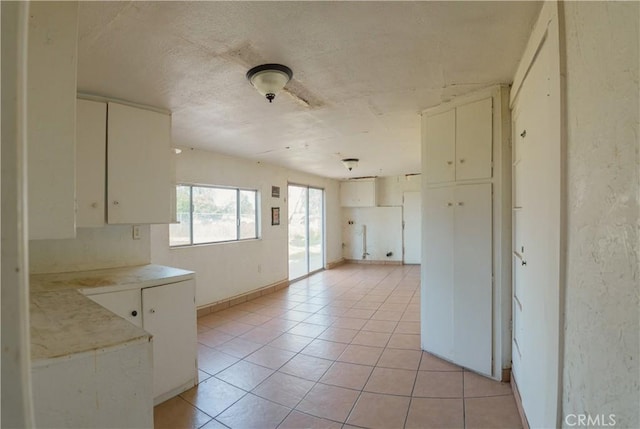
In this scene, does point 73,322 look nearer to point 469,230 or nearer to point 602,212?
point 602,212

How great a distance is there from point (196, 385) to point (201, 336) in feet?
3.45

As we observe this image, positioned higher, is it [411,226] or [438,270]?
[411,226]

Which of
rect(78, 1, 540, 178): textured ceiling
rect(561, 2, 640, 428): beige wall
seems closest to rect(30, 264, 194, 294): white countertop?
rect(78, 1, 540, 178): textured ceiling

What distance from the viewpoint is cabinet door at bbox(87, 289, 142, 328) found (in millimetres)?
1940

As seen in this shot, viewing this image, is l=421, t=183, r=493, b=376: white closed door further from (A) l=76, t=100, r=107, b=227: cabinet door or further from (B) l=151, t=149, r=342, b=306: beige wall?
(B) l=151, t=149, r=342, b=306: beige wall

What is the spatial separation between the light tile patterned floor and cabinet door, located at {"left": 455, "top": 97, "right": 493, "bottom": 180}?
5.34 ft

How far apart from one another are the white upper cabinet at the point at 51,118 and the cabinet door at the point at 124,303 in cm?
126

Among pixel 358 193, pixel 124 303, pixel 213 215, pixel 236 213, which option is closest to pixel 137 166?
pixel 124 303

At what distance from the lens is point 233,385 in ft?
7.84

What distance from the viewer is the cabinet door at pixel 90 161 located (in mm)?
2195

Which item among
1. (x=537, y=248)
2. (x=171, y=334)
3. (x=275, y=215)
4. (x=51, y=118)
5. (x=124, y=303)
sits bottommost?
(x=171, y=334)

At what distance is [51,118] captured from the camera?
0.93 meters

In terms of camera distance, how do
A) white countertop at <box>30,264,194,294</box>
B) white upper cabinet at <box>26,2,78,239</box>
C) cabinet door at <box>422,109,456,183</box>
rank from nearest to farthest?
white upper cabinet at <box>26,2,78,239</box> < white countertop at <box>30,264,194,294</box> < cabinet door at <box>422,109,456,183</box>

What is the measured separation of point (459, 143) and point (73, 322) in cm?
267
